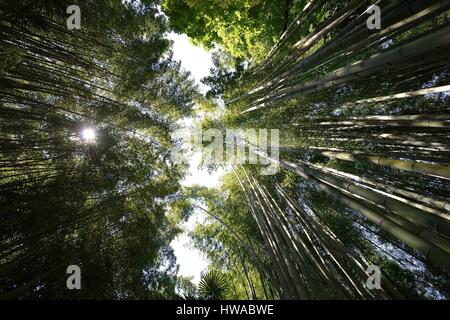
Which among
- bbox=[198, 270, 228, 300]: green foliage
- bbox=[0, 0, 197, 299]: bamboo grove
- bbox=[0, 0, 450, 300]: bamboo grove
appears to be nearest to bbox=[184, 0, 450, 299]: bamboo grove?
bbox=[0, 0, 450, 300]: bamboo grove

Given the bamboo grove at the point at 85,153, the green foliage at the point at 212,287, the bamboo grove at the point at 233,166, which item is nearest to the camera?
the bamboo grove at the point at 233,166

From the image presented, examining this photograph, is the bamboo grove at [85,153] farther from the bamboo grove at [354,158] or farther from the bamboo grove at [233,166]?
the bamboo grove at [354,158]

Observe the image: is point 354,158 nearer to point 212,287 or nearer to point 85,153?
point 212,287

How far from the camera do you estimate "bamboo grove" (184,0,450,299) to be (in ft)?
6.11

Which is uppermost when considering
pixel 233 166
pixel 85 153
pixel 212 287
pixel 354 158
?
pixel 85 153

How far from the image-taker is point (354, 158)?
263 cm

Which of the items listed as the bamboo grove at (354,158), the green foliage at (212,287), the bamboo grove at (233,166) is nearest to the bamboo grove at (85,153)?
the bamboo grove at (233,166)

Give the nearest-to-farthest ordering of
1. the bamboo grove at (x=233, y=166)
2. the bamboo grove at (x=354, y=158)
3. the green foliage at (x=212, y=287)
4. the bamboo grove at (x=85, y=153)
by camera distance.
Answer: the bamboo grove at (x=354, y=158) → the bamboo grove at (x=233, y=166) → the bamboo grove at (x=85, y=153) → the green foliage at (x=212, y=287)

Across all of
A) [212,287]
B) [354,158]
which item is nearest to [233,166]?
[212,287]

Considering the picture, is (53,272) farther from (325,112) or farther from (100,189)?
(325,112)

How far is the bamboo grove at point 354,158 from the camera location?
1863 mm

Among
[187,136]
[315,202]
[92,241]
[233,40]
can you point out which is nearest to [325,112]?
[315,202]

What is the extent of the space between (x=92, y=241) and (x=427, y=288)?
538 centimetres

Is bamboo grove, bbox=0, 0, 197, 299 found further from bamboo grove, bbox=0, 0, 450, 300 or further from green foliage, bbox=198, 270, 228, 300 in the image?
green foliage, bbox=198, 270, 228, 300
